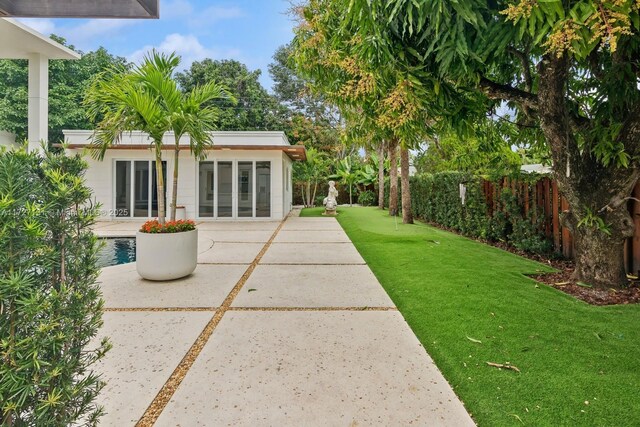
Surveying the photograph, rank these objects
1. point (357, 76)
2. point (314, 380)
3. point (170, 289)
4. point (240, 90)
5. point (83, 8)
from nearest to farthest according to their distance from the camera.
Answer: point (314, 380), point (83, 8), point (357, 76), point (170, 289), point (240, 90)

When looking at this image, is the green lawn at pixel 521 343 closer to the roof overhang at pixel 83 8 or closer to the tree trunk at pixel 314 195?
the roof overhang at pixel 83 8

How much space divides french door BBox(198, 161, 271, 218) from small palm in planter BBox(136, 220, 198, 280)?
28.4 ft

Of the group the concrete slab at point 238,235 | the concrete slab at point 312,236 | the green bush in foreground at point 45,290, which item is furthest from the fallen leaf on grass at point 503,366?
the concrete slab at point 238,235

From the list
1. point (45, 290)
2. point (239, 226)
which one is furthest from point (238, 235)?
point (45, 290)

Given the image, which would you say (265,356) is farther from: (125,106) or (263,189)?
(263,189)

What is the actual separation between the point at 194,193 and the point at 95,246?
13.0 metres

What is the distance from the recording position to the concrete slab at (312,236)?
29.7ft

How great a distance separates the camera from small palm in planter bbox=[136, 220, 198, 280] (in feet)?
16.6

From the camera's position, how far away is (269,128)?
2756cm

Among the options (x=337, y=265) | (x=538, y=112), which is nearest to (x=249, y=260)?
(x=337, y=265)

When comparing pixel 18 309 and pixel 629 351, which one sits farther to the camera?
pixel 629 351

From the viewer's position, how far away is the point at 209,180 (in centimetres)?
1382

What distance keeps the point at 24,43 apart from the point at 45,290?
7.25m

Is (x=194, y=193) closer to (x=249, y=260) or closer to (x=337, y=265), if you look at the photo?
(x=249, y=260)
